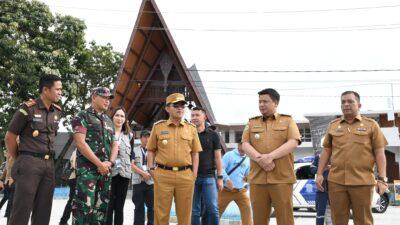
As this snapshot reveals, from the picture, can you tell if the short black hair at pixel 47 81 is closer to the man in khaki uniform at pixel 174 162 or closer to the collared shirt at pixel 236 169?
the man in khaki uniform at pixel 174 162

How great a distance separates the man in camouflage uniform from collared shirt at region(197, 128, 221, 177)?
159 centimetres

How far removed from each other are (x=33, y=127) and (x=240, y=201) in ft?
12.0

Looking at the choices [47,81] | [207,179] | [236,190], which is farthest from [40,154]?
[236,190]

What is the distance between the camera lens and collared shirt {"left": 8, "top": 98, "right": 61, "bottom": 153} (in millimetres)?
5184

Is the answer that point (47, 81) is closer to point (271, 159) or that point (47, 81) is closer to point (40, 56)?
point (271, 159)

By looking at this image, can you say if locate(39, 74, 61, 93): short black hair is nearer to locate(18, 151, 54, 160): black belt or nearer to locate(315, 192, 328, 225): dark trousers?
locate(18, 151, 54, 160): black belt

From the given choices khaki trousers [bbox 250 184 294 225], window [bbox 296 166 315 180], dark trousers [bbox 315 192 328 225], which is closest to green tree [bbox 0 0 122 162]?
window [bbox 296 166 315 180]

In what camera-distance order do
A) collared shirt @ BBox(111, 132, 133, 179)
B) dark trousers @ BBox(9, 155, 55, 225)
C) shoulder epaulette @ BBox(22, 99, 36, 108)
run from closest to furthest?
1. dark trousers @ BBox(9, 155, 55, 225)
2. shoulder epaulette @ BBox(22, 99, 36, 108)
3. collared shirt @ BBox(111, 132, 133, 179)

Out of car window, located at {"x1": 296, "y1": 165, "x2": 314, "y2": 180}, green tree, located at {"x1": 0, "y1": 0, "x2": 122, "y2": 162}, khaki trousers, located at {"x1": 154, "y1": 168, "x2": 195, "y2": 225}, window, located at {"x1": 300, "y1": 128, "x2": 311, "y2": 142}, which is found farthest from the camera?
window, located at {"x1": 300, "y1": 128, "x2": 311, "y2": 142}

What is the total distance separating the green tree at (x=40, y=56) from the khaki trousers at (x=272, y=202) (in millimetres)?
21636

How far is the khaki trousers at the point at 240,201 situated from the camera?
7398 mm

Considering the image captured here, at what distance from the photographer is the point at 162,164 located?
5766 mm

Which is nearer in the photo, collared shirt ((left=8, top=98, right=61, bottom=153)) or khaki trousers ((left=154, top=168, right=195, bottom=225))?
collared shirt ((left=8, top=98, right=61, bottom=153))

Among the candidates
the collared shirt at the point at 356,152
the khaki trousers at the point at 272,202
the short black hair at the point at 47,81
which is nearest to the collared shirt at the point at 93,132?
the short black hair at the point at 47,81
